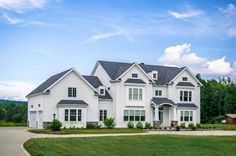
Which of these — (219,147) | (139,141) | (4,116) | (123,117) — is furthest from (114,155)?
(4,116)

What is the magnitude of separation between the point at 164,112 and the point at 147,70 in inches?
270

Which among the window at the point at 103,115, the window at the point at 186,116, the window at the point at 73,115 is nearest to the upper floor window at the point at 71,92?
the window at the point at 73,115

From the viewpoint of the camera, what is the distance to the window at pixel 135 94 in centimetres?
5184

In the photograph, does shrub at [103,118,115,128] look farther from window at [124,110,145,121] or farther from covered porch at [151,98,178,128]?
covered porch at [151,98,178,128]

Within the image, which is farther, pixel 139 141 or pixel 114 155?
pixel 139 141

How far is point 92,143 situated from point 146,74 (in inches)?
1133

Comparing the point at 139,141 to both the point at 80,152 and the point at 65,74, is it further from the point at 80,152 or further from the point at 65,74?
the point at 65,74

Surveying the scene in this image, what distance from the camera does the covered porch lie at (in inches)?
2066

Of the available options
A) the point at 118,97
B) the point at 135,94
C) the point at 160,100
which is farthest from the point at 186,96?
the point at 118,97

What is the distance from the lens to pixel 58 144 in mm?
23672

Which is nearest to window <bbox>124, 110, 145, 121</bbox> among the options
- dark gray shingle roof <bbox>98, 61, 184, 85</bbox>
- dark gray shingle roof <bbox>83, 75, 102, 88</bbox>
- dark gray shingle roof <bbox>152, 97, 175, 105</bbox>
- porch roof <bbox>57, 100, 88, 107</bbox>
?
dark gray shingle roof <bbox>152, 97, 175, 105</bbox>

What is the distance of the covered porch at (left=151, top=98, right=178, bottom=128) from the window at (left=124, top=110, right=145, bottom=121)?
1.74 meters

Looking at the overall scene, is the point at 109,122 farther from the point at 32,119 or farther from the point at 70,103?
the point at 32,119

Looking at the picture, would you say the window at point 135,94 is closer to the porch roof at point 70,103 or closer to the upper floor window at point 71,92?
the porch roof at point 70,103
